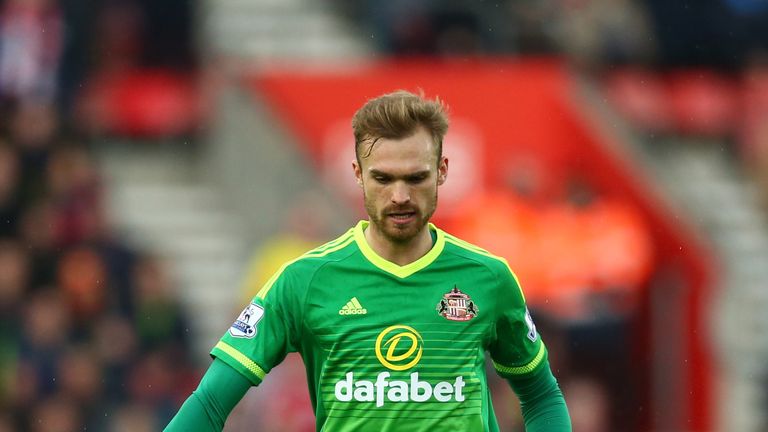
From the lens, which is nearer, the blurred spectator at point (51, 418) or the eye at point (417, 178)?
the eye at point (417, 178)

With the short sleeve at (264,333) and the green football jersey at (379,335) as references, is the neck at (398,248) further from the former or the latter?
the short sleeve at (264,333)

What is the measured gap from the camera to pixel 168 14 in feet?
49.8

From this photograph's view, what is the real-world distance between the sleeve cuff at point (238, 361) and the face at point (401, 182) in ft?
1.79

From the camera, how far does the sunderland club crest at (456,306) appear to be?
5.29 meters

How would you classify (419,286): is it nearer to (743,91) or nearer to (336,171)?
(336,171)

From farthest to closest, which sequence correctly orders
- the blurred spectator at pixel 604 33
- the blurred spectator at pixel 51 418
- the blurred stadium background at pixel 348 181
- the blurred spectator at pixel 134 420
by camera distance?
1. the blurred spectator at pixel 604 33
2. the blurred stadium background at pixel 348 181
3. the blurred spectator at pixel 134 420
4. the blurred spectator at pixel 51 418

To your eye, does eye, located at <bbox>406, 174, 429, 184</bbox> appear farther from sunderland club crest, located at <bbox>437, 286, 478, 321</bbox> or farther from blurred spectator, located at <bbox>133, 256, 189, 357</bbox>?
blurred spectator, located at <bbox>133, 256, 189, 357</bbox>

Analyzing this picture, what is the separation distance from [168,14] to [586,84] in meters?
3.75

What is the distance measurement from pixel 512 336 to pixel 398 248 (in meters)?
0.44

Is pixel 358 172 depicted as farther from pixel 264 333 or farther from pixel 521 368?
pixel 521 368

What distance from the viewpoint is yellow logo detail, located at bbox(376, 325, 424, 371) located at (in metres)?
5.21

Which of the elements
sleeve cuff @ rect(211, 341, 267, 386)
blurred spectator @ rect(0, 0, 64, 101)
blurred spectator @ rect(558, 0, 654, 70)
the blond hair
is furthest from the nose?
blurred spectator @ rect(558, 0, 654, 70)

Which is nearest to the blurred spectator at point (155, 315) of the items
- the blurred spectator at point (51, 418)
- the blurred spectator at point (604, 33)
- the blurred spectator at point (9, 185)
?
the blurred spectator at point (51, 418)

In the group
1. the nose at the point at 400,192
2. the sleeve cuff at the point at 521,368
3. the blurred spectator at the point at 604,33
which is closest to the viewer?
the nose at the point at 400,192
